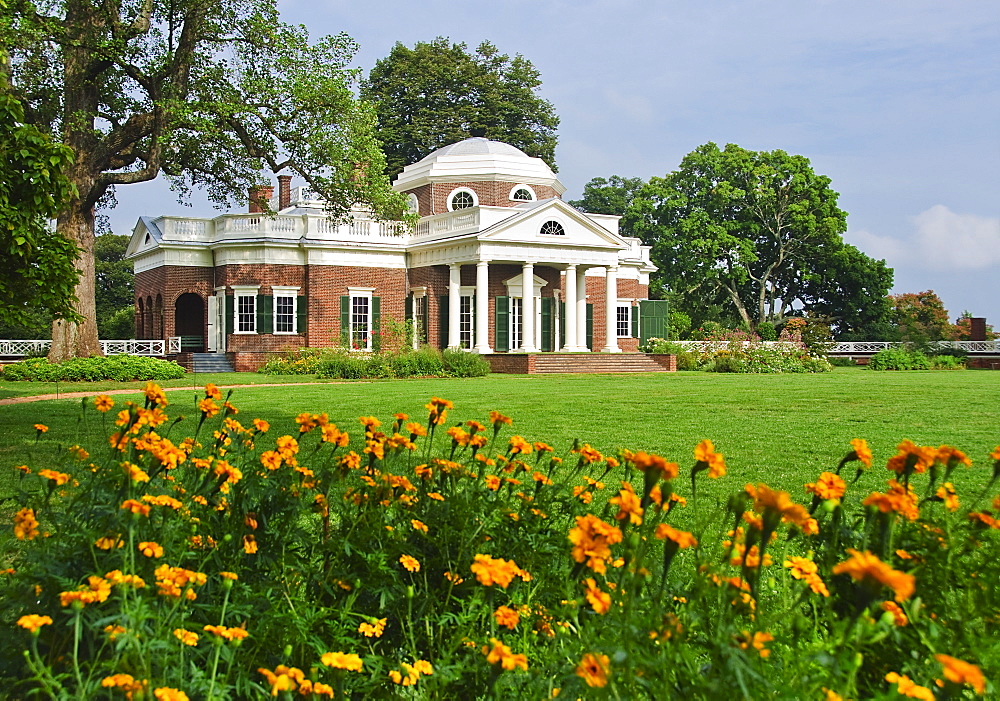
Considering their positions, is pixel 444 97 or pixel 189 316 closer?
pixel 189 316

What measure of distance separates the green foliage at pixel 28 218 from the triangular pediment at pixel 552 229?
21511 mm

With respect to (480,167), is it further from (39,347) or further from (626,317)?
(39,347)

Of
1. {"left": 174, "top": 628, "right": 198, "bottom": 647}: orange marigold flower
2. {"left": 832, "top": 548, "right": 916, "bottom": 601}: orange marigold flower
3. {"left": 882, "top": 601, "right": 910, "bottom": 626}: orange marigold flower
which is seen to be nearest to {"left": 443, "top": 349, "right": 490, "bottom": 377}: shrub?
{"left": 174, "top": 628, "right": 198, "bottom": 647}: orange marigold flower

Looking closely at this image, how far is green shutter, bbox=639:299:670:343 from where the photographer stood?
35.6 meters

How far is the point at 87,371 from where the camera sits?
22297 millimetres

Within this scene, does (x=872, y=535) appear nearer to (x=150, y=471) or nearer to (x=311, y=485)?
Result: (x=311, y=485)

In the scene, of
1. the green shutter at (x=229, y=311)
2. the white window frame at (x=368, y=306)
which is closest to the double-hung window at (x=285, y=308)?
the green shutter at (x=229, y=311)

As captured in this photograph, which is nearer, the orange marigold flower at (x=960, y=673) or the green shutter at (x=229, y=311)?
the orange marigold flower at (x=960, y=673)

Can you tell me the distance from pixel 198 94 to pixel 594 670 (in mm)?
22859

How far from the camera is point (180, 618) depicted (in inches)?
92.0

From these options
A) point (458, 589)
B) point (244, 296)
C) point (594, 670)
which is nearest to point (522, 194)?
point (244, 296)

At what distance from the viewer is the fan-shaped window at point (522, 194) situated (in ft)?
114

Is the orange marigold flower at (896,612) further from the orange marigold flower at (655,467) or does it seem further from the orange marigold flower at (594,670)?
the orange marigold flower at (594,670)

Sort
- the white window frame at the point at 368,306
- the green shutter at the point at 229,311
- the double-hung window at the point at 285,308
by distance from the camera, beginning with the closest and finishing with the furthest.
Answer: the green shutter at the point at 229,311 → the double-hung window at the point at 285,308 → the white window frame at the point at 368,306
